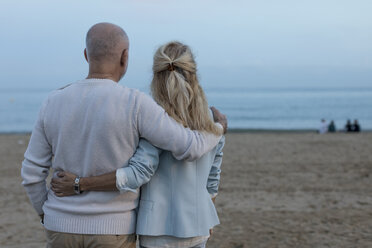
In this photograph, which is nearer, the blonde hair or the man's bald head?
the man's bald head

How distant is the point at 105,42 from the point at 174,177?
0.72 m

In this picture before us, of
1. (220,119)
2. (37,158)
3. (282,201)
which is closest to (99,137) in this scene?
(37,158)

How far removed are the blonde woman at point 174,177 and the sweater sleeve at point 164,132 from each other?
0.07 metres

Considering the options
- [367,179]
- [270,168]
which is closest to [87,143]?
[367,179]

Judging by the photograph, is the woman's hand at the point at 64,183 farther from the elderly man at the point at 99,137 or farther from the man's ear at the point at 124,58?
the man's ear at the point at 124,58

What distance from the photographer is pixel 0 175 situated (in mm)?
10102

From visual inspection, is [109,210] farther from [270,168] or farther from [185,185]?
[270,168]

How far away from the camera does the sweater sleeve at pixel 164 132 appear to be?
7.18ft

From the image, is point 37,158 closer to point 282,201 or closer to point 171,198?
point 171,198

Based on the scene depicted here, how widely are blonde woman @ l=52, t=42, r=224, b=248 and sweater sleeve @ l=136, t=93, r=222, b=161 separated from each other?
67 mm

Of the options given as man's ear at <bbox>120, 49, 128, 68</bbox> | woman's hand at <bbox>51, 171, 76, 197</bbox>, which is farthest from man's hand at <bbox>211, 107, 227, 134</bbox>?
woman's hand at <bbox>51, 171, 76, 197</bbox>

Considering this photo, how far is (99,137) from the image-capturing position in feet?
7.13

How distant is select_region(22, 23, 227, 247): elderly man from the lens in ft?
7.16

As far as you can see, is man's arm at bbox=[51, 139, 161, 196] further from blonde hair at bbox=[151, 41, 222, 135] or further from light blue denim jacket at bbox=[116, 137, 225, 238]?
blonde hair at bbox=[151, 41, 222, 135]
